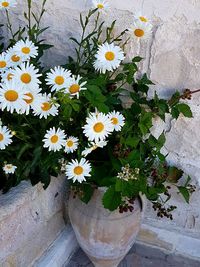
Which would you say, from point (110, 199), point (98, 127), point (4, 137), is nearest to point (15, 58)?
point (4, 137)

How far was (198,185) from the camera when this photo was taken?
1758 mm

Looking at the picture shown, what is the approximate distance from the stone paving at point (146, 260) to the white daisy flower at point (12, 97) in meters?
0.99

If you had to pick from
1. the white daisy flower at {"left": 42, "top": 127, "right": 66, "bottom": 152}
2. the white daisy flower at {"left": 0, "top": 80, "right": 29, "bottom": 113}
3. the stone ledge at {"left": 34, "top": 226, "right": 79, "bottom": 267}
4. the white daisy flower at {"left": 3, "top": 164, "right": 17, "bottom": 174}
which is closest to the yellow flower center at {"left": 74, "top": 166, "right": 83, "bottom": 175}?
the white daisy flower at {"left": 42, "top": 127, "right": 66, "bottom": 152}

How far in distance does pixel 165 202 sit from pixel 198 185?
0.56 ft

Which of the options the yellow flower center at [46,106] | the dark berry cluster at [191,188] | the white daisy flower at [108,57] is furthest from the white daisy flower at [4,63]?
the dark berry cluster at [191,188]

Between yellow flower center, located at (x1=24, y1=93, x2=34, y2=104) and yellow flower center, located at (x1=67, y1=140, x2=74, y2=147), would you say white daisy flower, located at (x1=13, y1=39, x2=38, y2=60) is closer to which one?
yellow flower center, located at (x1=24, y1=93, x2=34, y2=104)

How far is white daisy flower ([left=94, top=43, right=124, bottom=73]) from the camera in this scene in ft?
4.53

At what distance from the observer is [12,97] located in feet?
3.93

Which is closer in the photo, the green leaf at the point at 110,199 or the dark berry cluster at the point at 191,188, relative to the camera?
the green leaf at the point at 110,199

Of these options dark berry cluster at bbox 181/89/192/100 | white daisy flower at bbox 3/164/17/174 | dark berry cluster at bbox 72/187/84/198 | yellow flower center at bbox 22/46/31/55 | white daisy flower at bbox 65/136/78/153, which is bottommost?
dark berry cluster at bbox 72/187/84/198

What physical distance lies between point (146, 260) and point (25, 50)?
117cm

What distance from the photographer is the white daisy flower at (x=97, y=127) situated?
1.34 metres

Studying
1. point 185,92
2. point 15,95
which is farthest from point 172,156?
point 15,95

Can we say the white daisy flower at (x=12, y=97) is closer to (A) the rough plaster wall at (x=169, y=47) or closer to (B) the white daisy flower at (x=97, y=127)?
(B) the white daisy flower at (x=97, y=127)
